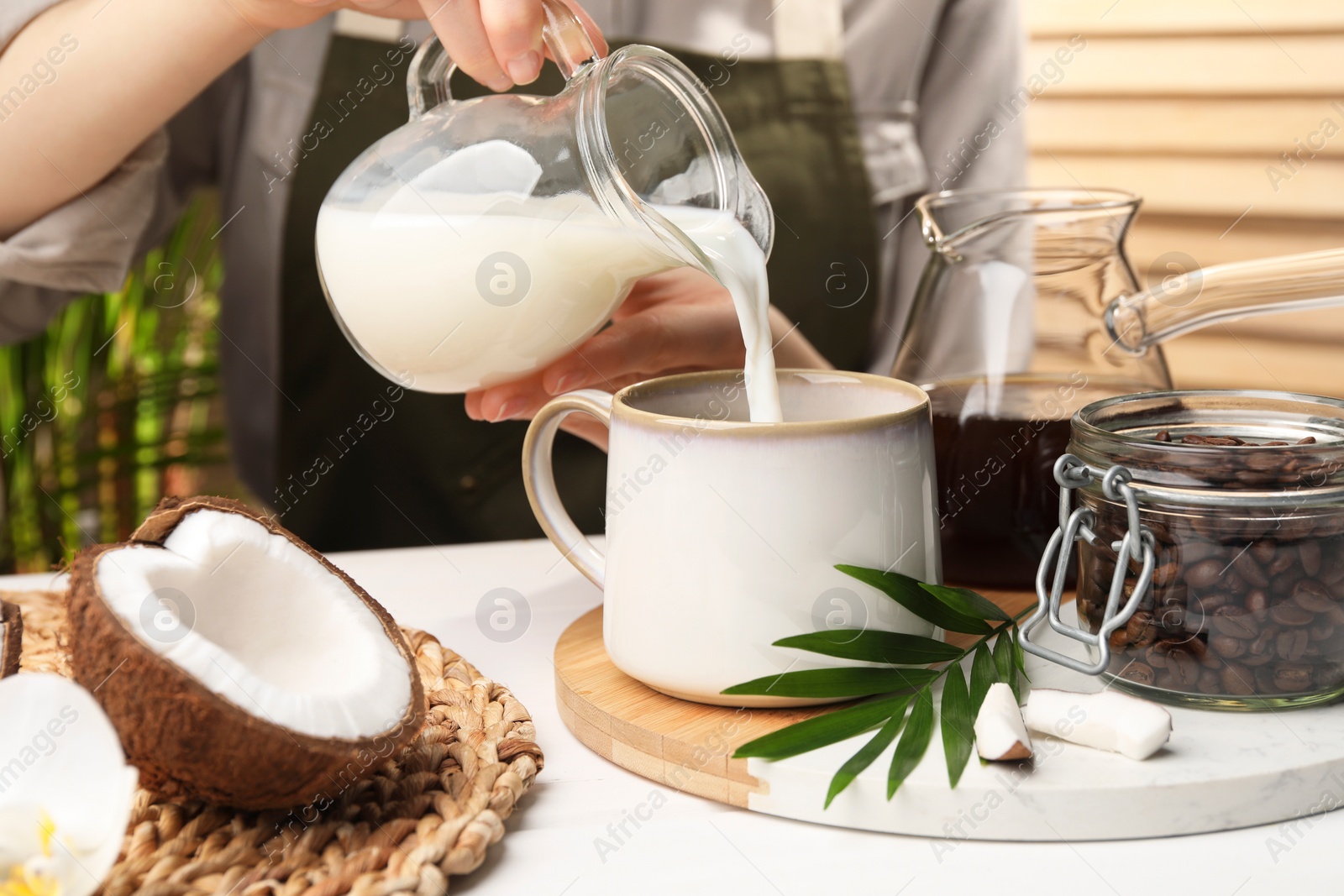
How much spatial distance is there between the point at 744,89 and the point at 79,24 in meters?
0.70

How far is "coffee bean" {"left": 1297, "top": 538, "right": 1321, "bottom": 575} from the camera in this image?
0.53 m

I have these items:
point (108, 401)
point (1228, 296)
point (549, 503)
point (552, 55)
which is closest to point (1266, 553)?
point (1228, 296)

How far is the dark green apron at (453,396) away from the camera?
121cm

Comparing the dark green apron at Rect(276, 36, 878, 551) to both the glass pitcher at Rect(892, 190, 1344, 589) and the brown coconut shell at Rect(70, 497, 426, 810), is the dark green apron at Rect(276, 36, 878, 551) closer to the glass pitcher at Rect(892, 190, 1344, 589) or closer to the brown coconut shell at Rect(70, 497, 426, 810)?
the glass pitcher at Rect(892, 190, 1344, 589)

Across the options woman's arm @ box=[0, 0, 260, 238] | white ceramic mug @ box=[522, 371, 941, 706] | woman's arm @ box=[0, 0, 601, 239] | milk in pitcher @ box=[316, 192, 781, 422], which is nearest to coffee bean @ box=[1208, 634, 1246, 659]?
white ceramic mug @ box=[522, 371, 941, 706]

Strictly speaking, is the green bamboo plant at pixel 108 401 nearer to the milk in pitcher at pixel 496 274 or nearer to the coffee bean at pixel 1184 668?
the milk in pitcher at pixel 496 274

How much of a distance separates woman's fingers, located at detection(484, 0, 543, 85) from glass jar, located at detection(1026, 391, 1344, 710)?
38 cm

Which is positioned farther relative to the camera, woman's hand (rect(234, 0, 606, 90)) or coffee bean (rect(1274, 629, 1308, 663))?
woman's hand (rect(234, 0, 606, 90))

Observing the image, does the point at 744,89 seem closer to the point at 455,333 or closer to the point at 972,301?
the point at 972,301

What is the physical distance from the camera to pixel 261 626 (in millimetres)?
565

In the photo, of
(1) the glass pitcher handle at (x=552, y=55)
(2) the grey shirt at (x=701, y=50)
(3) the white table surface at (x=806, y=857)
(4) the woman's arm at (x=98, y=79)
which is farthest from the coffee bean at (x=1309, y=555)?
(2) the grey shirt at (x=701, y=50)

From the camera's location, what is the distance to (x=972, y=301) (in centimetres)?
77

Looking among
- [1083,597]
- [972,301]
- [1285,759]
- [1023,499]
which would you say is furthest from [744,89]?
[1285,759]

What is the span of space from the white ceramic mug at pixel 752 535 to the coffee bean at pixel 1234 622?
0.14 metres
